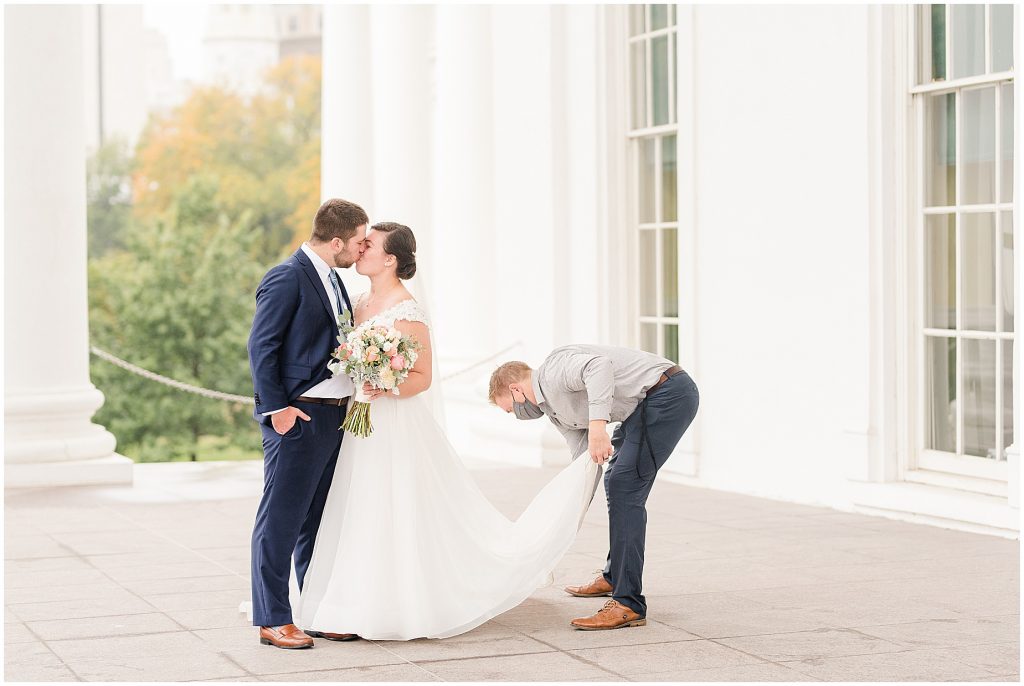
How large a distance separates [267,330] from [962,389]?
17.4 ft

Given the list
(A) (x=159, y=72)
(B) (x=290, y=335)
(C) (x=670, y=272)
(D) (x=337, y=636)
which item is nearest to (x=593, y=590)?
(D) (x=337, y=636)

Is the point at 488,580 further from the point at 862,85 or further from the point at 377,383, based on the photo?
the point at 862,85

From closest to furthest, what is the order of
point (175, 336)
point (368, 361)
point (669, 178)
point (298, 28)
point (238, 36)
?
point (368, 361) → point (669, 178) → point (175, 336) → point (238, 36) → point (298, 28)

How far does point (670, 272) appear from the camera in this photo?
41.4 ft

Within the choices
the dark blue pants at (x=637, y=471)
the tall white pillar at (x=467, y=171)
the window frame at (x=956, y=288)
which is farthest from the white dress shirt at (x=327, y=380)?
the tall white pillar at (x=467, y=171)

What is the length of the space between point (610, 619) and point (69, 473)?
262 inches

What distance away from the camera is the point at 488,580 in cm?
672

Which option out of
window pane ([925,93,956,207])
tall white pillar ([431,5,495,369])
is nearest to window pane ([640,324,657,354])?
tall white pillar ([431,5,495,369])

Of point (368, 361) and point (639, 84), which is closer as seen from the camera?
point (368, 361)

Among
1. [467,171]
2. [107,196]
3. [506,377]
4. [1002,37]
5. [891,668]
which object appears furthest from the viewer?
[107,196]

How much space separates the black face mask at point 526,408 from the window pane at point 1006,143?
4.16 metres

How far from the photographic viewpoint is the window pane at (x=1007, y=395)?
30.6 feet

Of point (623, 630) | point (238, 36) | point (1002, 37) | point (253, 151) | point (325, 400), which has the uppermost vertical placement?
point (238, 36)

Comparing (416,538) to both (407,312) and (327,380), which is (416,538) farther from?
(407,312)
